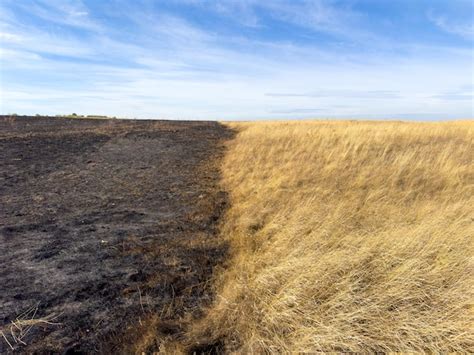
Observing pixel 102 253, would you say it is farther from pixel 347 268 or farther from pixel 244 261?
pixel 347 268

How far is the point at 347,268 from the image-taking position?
3.44 meters

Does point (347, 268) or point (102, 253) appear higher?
point (347, 268)

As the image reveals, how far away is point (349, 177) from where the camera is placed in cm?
766

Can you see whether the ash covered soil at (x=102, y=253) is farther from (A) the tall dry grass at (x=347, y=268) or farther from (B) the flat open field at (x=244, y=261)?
(A) the tall dry grass at (x=347, y=268)

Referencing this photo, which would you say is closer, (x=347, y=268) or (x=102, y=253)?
(x=347, y=268)

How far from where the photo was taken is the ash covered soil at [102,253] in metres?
2.96

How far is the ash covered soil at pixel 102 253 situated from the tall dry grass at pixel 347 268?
408 mm

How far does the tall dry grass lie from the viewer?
8.90 ft

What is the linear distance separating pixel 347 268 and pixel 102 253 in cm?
279

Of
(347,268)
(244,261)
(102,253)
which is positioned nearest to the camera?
(347,268)

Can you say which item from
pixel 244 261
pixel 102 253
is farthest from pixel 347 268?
pixel 102 253

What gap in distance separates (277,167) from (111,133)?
9.96 meters

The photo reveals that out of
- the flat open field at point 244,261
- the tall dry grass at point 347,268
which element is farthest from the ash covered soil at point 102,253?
the tall dry grass at point 347,268

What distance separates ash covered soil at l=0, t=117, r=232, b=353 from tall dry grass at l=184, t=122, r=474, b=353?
0.41 meters
